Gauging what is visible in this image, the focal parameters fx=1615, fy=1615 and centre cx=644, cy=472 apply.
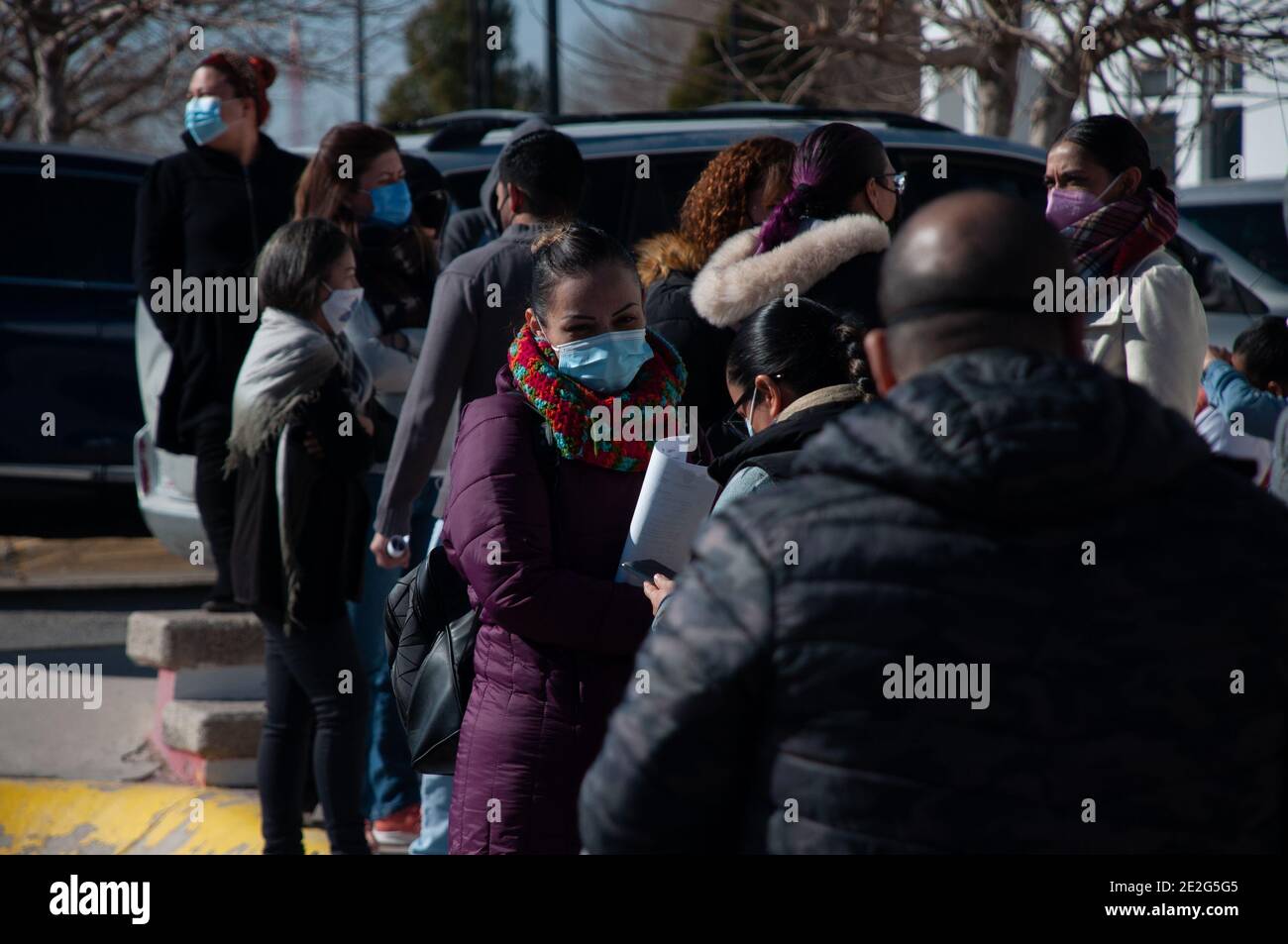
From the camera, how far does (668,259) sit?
4250 millimetres

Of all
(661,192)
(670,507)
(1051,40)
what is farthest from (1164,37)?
(670,507)

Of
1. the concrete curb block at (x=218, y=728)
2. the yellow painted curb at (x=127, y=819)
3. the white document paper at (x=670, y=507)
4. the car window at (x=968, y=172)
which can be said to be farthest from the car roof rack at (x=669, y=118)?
the white document paper at (x=670, y=507)

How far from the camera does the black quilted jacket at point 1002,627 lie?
5.31ft

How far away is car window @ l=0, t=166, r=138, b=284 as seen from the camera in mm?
8219

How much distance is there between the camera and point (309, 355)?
429 cm

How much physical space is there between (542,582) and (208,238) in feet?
9.14

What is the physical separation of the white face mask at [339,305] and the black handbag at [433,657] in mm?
1413

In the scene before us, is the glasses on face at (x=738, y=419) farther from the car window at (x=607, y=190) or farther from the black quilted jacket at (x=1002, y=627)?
the car window at (x=607, y=190)

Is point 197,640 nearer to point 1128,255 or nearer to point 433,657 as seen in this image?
point 433,657

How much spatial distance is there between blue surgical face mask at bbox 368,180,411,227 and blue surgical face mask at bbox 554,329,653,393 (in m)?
2.03

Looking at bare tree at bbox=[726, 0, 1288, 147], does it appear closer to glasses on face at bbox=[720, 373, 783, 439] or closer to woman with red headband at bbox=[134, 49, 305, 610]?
woman with red headband at bbox=[134, 49, 305, 610]

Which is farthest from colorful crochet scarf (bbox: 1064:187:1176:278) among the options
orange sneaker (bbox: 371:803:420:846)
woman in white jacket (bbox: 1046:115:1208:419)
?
orange sneaker (bbox: 371:803:420:846)

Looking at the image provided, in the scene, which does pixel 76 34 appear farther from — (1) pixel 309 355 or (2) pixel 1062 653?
A: (2) pixel 1062 653
